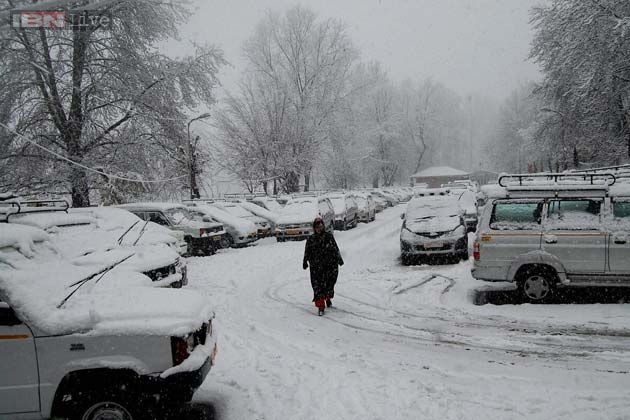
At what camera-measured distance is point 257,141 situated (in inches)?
1502

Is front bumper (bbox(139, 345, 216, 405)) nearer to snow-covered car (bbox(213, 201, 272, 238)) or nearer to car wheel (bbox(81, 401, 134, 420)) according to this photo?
car wheel (bbox(81, 401, 134, 420))

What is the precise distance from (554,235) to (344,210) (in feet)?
50.1

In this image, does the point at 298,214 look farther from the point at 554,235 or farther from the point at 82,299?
the point at 82,299

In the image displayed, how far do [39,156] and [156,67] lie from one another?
223 inches

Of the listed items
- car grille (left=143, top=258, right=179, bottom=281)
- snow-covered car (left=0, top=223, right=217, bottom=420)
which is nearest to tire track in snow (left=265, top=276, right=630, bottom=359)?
car grille (left=143, top=258, right=179, bottom=281)

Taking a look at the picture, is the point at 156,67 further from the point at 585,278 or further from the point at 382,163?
the point at 382,163

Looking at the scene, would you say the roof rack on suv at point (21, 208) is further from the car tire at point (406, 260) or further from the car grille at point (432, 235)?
the car grille at point (432, 235)

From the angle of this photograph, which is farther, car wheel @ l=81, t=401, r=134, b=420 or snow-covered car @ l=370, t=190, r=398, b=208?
snow-covered car @ l=370, t=190, r=398, b=208

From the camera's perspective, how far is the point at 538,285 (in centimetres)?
823

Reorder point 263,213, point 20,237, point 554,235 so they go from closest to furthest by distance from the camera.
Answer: point 20,237 → point 554,235 → point 263,213

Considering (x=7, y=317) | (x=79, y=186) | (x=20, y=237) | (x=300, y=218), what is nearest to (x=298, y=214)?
(x=300, y=218)

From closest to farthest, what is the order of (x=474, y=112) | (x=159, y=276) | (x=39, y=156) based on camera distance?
1. (x=159, y=276)
2. (x=39, y=156)
3. (x=474, y=112)

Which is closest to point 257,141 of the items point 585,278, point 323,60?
point 323,60

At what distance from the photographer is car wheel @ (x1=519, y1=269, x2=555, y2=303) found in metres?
8.18
